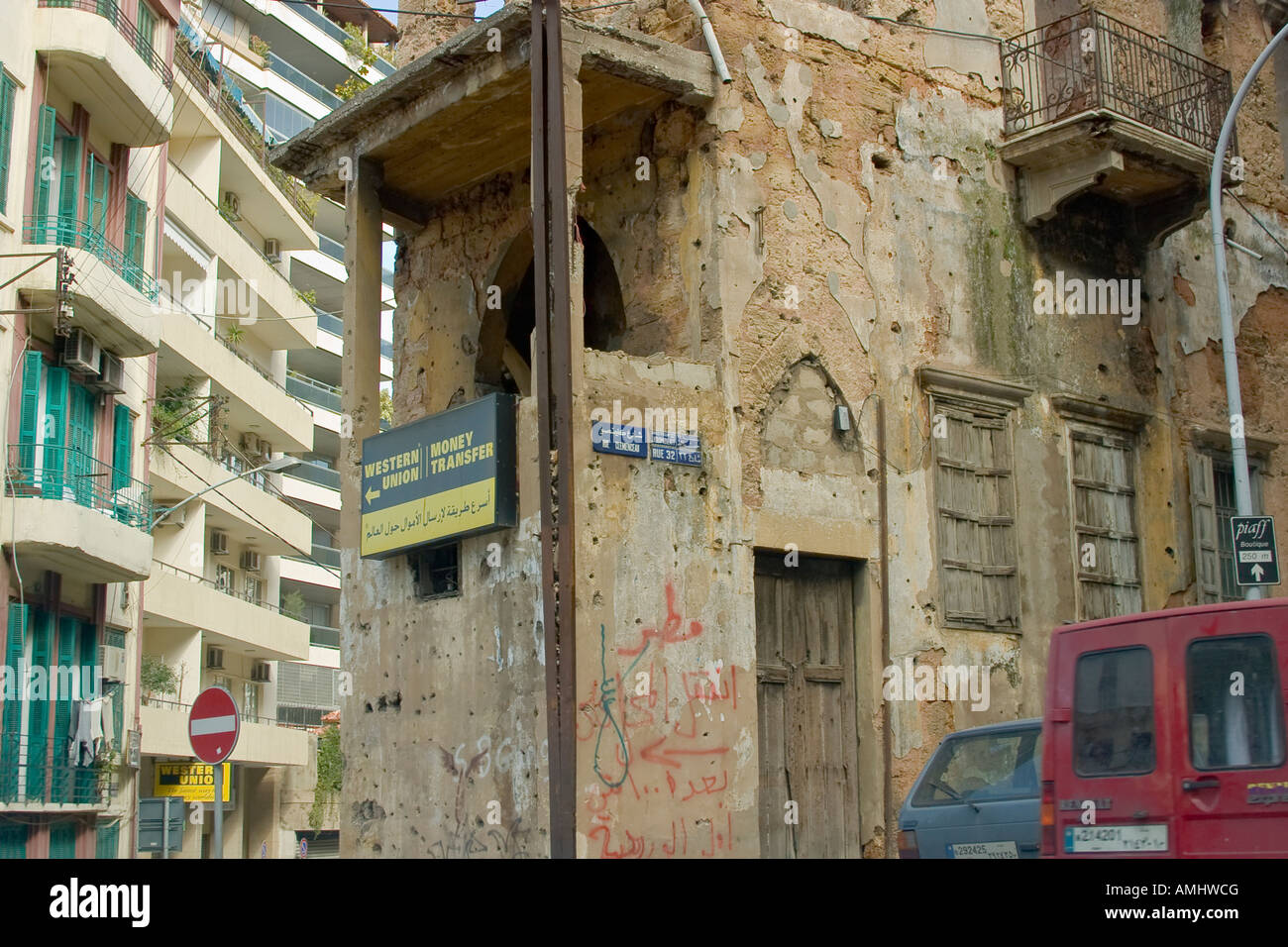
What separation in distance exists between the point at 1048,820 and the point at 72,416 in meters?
18.5

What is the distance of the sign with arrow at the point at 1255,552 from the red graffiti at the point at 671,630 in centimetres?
475

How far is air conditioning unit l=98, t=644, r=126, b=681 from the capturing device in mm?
22778

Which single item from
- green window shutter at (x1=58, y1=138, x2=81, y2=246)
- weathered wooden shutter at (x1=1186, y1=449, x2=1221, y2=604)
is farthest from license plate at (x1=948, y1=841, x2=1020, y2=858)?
green window shutter at (x1=58, y1=138, x2=81, y2=246)

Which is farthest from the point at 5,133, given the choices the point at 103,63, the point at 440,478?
the point at 440,478

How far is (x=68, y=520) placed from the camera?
2023cm

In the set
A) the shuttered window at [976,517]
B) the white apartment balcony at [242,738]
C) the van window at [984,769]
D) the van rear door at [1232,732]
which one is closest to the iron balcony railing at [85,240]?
the white apartment balcony at [242,738]

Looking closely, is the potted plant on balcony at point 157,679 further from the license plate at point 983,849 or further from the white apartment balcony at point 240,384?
the license plate at point 983,849

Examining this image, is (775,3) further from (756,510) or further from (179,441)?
(179,441)

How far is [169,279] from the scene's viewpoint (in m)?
31.0

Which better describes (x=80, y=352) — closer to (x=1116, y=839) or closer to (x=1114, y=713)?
(x=1114, y=713)

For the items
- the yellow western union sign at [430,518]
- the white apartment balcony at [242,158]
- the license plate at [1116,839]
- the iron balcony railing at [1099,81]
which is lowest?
the license plate at [1116,839]

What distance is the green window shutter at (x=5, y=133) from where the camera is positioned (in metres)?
20.0
